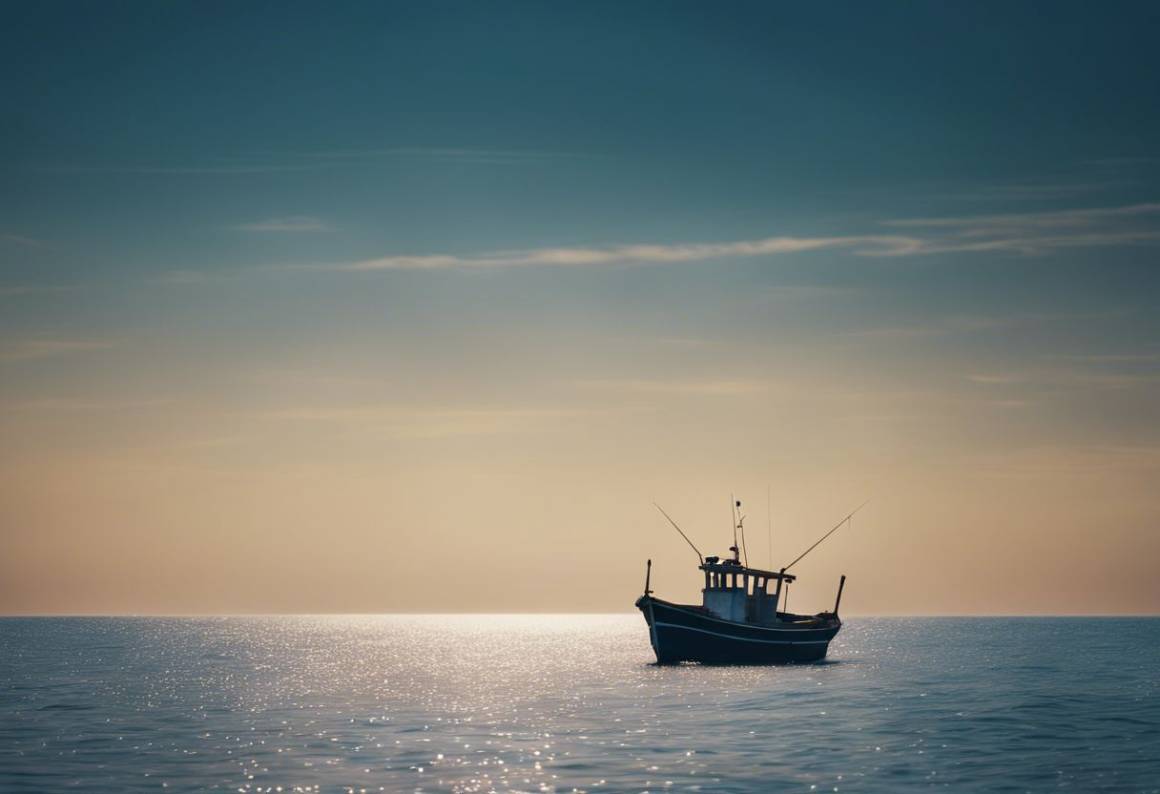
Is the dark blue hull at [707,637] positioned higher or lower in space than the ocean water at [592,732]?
higher

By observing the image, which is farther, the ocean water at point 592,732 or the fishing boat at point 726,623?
the fishing boat at point 726,623

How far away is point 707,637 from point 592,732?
3442 cm

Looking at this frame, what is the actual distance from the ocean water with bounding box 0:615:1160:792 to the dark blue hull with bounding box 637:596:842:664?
3.87ft

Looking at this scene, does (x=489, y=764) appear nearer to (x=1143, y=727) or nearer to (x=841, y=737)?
(x=841, y=737)

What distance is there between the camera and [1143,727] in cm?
4888

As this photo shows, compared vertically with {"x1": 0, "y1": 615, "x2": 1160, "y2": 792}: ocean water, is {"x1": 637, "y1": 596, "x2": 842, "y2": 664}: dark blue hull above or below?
above

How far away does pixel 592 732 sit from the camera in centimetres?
4472

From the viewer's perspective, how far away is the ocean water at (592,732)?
34.0 metres

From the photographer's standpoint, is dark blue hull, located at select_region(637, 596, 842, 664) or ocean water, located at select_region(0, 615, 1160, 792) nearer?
ocean water, located at select_region(0, 615, 1160, 792)

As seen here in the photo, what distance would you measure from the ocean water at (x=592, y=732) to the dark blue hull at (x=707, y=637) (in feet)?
3.87

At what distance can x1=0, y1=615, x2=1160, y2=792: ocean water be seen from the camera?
34.0 m

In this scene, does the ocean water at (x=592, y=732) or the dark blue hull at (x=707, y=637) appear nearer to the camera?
the ocean water at (x=592, y=732)

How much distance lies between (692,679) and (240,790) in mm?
41295

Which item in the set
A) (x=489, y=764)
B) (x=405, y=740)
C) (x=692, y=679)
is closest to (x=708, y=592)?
(x=692, y=679)
